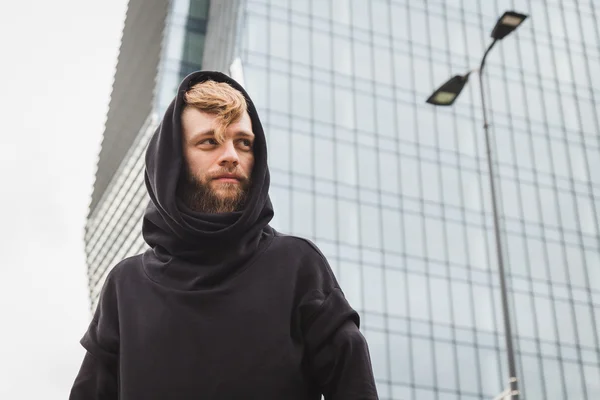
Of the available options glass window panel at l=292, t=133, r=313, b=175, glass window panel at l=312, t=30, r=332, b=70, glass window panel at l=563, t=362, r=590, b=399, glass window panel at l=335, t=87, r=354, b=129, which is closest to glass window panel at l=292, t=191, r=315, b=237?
glass window panel at l=292, t=133, r=313, b=175

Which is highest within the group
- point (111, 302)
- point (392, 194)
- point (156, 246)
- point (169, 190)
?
point (169, 190)

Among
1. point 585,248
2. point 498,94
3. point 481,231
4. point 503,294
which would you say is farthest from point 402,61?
point 503,294

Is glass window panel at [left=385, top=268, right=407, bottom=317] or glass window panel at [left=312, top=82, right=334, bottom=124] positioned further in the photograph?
glass window panel at [left=312, top=82, right=334, bottom=124]

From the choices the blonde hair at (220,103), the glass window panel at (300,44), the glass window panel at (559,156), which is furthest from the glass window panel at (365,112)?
the blonde hair at (220,103)

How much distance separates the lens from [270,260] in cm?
254

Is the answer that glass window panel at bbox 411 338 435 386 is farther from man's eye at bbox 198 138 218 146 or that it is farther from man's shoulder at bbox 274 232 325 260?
man's eye at bbox 198 138 218 146

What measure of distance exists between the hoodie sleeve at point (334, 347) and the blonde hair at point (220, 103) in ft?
1.54

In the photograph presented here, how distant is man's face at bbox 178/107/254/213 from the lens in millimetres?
2531

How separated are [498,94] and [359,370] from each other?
55523 mm

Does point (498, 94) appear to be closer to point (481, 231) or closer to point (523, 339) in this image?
point (481, 231)

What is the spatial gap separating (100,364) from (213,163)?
60 cm

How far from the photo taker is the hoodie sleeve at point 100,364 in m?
2.55

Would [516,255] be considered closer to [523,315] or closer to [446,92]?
[523,315]

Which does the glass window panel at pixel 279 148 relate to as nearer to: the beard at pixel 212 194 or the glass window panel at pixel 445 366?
the glass window panel at pixel 445 366
